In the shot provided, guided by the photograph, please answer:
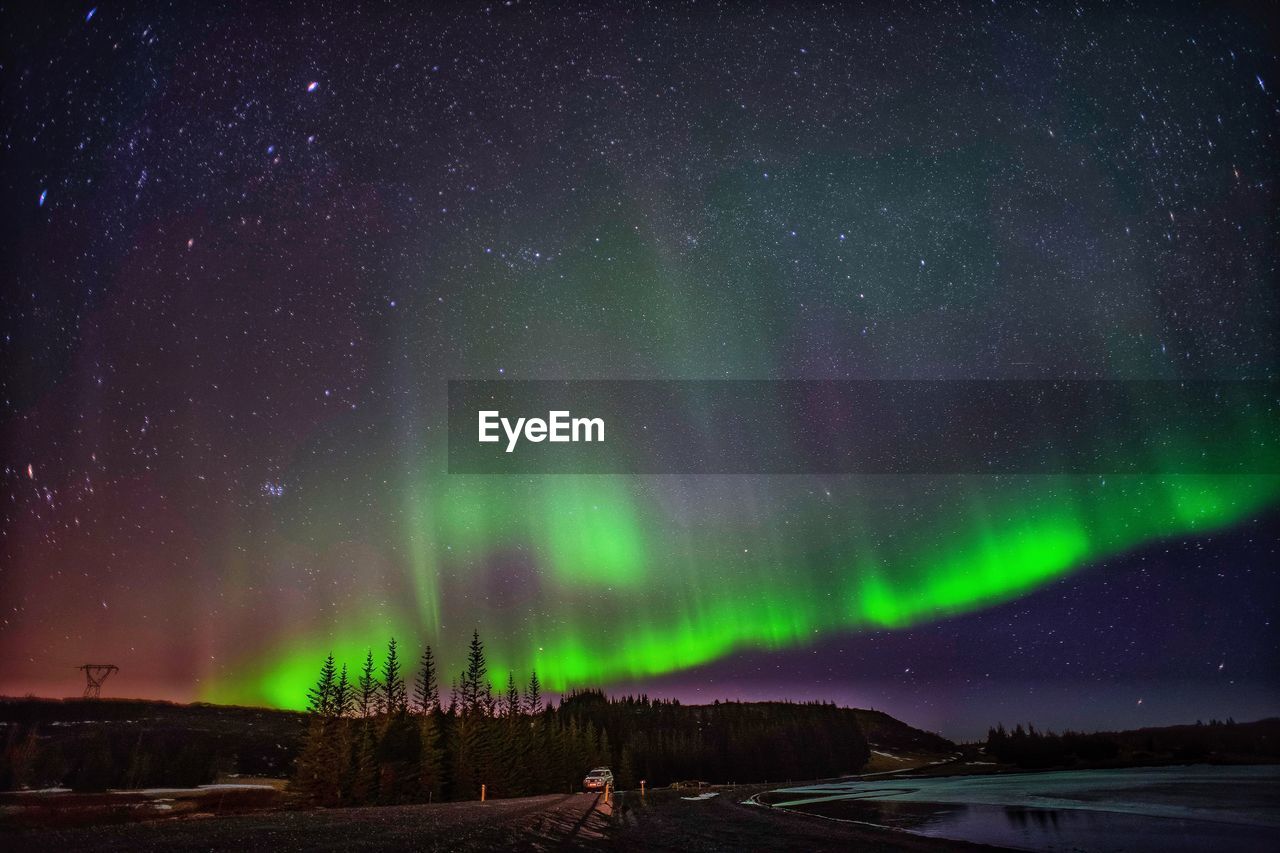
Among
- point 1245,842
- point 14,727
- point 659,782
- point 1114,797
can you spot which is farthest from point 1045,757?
point 14,727

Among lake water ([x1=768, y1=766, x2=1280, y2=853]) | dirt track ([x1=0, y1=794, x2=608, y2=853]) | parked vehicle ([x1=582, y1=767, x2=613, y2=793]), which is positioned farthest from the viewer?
parked vehicle ([x1=582, y1=767, x2=613, y2=793])

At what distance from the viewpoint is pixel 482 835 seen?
2081cm

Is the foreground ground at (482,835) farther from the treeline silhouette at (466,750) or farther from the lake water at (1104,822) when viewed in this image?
the treeline silhouette at (466,750)

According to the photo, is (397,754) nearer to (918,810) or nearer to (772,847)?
(918,810)

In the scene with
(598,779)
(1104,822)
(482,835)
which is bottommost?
(598,779)

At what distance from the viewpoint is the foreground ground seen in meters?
18.2

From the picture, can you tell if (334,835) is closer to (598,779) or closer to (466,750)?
(598,779)

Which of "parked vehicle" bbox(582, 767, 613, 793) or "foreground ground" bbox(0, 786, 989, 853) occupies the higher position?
"foreground ground" bbox(0, 786, 989, 853)

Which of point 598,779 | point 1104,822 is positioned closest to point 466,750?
point 598,779

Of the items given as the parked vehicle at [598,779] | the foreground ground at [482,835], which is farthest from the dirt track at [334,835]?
the parked vehicle at [598,779]

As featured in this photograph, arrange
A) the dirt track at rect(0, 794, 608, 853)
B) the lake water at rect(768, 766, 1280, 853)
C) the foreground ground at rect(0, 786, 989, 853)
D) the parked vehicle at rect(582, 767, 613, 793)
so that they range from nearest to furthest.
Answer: the dirt track at rect(0, 794, 608, 853) < the foreground ground at rect(0, 786, 989, 853) < the lake water at rect(768, 766, 1280, 853) < the parked vehicle at rect(582, 767, 613, 793)

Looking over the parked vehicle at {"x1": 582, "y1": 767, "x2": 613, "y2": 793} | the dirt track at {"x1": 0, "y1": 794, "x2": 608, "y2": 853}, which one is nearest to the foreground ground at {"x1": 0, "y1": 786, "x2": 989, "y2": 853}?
the dirt track at {"x1": 0, "y1": 794, "x2": 608, "y2": 853}

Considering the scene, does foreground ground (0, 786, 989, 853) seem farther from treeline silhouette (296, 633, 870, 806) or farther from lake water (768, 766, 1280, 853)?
treeline silhouette (296, 633, 870, 806)

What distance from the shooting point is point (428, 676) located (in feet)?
394
